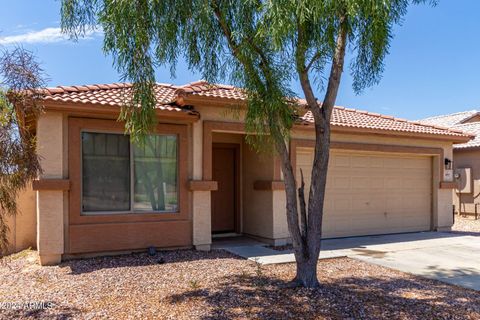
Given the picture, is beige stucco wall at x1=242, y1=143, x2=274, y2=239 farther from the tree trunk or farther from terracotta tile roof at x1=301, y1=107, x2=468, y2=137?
the tree trunk

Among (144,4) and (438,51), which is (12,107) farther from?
(438,51)

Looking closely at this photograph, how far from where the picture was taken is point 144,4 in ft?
19.0

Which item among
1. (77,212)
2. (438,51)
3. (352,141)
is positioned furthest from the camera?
(438,51)

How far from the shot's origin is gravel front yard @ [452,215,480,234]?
1459 cm

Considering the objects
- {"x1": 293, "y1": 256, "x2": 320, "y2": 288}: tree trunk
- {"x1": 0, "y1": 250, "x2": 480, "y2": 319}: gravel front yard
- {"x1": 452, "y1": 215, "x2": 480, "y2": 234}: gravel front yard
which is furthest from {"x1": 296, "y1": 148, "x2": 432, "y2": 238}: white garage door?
{"x1": 293, "y1": 256, "x2": 320, "y2": 288}: tree trunk

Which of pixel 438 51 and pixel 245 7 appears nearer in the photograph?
pixel 245 7

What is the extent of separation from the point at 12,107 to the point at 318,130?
4333 millimetres

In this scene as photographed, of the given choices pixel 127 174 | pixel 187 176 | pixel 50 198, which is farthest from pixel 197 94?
pixel 50 198

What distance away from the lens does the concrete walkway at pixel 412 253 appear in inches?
312

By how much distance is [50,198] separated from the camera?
813cm

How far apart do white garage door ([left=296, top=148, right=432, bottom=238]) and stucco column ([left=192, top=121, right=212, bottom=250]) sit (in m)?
2.95

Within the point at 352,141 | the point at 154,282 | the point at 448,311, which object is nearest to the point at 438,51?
the point at 352,141

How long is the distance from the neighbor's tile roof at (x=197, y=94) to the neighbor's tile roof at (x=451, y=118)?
10.7 m

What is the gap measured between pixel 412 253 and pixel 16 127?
874 centimetres
